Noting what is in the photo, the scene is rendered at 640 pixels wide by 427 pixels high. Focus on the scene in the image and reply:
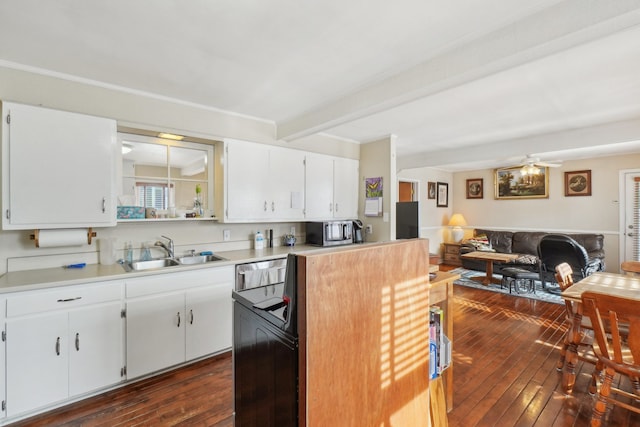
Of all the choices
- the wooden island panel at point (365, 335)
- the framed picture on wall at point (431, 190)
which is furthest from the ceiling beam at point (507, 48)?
the framed picture on wall at point (431, 190)

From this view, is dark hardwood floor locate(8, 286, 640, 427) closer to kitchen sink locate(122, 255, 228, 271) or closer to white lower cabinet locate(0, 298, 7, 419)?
white lower cabinet locate(0, 298, 7, 419)

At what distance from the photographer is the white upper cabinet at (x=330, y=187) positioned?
3838 millimetres

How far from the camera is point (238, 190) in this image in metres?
3.22

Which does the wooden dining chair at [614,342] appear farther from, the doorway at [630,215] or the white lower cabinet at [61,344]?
the doorway at [630,215]

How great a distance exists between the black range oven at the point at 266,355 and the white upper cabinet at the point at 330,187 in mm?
2162

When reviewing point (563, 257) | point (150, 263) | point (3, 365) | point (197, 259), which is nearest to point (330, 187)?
point (197, 259)

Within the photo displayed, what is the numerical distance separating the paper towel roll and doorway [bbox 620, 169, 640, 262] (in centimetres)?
820

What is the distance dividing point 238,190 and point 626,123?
4.54 m

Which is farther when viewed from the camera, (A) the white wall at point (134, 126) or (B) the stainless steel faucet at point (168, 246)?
(B) the stainless steel faucet at point (168, 246)

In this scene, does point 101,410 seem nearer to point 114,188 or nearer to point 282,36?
point 114,188

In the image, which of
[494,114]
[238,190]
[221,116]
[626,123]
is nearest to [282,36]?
[221,116]

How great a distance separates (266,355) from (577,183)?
7.40m

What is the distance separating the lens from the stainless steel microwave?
3770 millimetres

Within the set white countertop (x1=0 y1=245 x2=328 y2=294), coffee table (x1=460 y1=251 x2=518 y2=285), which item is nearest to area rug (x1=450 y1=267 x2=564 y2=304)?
coffee table (x1=460 y1=251 x2=518 y2=285)
